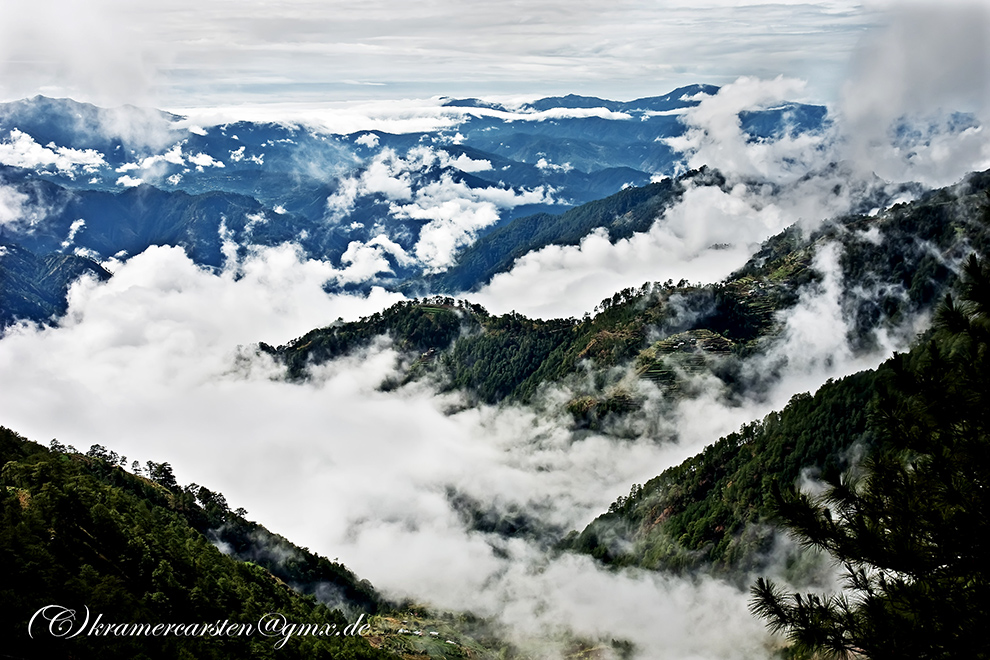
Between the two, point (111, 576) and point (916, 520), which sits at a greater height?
point (916, 520)

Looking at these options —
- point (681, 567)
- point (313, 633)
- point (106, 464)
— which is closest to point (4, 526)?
point (313, 633)

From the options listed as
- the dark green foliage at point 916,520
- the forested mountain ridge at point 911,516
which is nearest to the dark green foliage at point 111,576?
the forested mountain ridge at point 911,516
